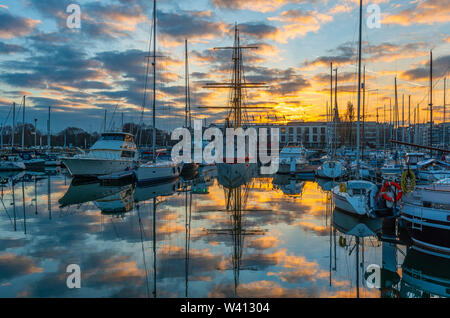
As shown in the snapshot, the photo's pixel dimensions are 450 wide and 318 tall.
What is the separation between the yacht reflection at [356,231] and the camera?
480 inches

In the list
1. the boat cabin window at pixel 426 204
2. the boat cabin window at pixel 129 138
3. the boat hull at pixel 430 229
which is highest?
the boat cabin window at pixel 129 138

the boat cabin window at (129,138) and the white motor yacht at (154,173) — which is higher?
the boat cabin window at (129,138)

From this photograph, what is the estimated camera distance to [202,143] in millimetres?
68688

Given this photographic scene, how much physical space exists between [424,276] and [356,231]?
5.21 meters

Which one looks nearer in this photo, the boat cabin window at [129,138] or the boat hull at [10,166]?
the boat cabin window at [129,138]

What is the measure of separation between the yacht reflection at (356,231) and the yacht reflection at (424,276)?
4.24 feet

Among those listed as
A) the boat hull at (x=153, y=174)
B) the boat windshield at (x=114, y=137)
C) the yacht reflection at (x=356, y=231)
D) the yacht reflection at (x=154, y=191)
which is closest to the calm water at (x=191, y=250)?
the yacht reflection at (x=356, y=231)

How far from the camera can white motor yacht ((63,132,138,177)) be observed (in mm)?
36750

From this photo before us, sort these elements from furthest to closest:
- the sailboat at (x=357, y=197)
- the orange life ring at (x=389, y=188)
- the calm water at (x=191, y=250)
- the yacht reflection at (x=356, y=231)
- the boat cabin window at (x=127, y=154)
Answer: the boat cabin window at (x=127, y=154) → the sailboat at (x=357, y=197) → the orange life ring at (x=389, y=188) → the yacht reflection at (x=356, y=231) → the calm water at (x=191, y=250)

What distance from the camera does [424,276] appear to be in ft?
35.2

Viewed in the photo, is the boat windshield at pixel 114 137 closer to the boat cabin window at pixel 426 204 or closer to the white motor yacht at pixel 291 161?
the white motor yacht at pixel 291 161
